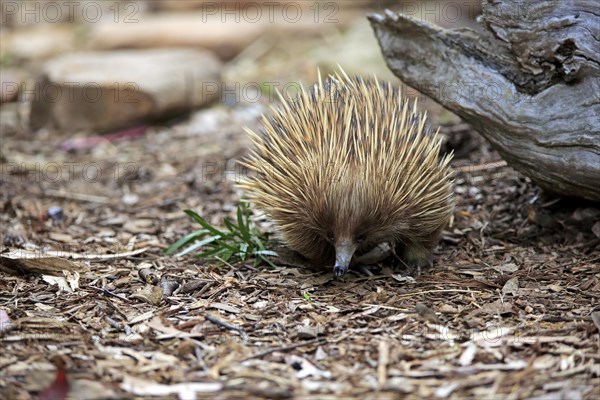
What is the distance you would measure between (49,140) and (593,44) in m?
5.25

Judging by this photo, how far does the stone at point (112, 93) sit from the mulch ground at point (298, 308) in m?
1.90

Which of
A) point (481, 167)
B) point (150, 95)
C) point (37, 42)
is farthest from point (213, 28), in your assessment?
point (481, 167)

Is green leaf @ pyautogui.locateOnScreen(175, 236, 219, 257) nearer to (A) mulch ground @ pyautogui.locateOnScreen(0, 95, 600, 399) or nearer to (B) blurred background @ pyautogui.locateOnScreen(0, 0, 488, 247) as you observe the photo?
(A) mulch ground @ pyautogui.locateOnScreen(0, 95, 600, 399)

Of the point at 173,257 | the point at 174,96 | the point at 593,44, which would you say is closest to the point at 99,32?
the point at 174,96

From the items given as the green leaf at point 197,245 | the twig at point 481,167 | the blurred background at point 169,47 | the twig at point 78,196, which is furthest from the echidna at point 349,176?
the blurred background at point 169,47

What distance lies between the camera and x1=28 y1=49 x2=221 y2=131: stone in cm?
734

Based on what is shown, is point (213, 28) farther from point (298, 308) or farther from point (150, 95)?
point (298, 308)

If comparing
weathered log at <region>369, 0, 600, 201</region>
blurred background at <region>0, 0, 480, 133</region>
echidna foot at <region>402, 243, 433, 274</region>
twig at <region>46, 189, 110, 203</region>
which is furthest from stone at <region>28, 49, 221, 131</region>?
echidna foot at <region>402, 243, 433, 274</region>

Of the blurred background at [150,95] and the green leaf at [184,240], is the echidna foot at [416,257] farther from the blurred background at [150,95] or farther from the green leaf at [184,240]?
the blurred background at [150,95]

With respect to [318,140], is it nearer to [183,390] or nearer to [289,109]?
[289,109]

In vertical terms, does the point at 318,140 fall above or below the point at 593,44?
below

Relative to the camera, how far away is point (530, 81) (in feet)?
13.2

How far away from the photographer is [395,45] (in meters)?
4.50

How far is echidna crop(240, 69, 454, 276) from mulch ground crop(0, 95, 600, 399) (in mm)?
250
